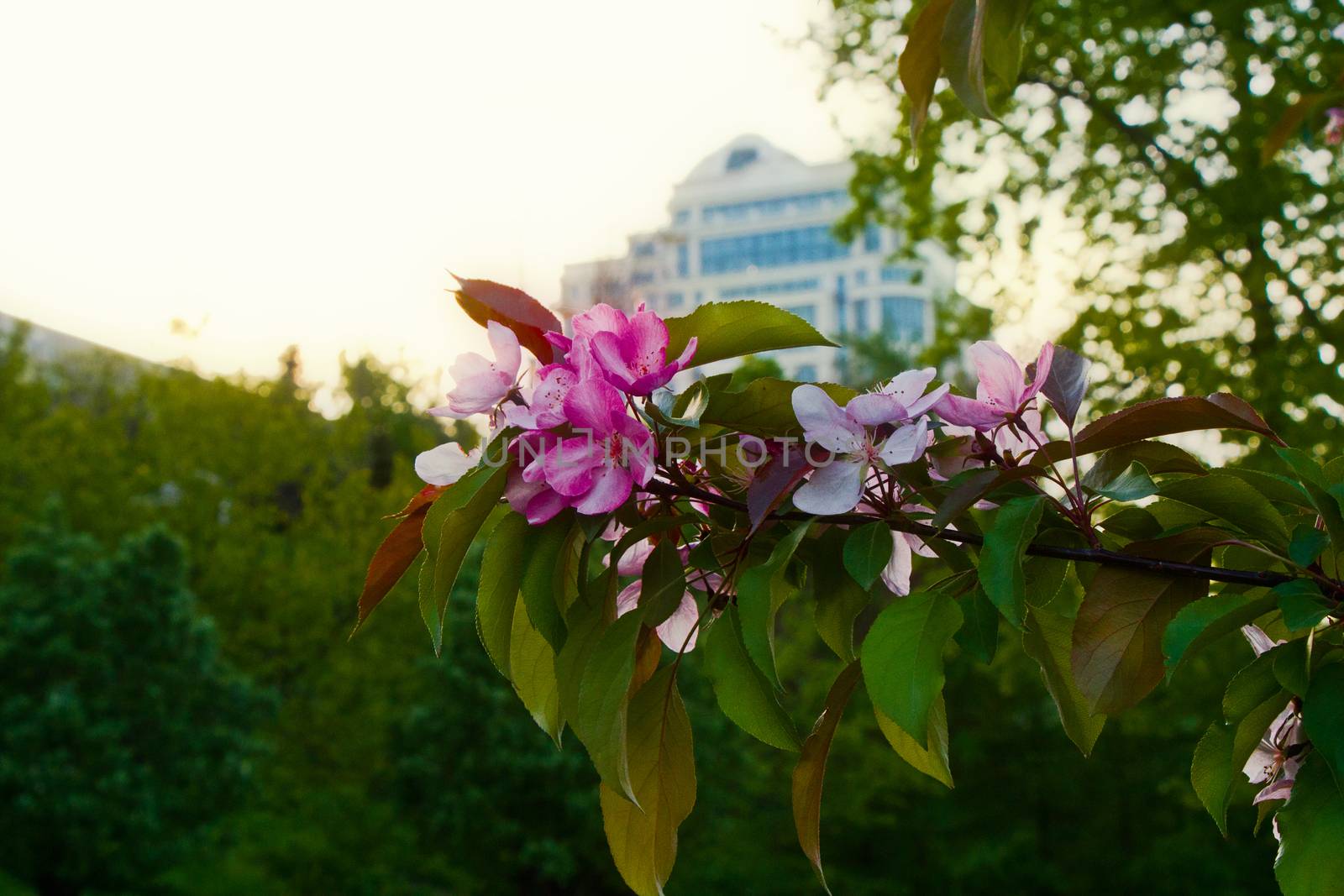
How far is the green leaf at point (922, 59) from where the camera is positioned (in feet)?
3.51

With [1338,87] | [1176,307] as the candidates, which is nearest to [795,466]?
[1338,87]

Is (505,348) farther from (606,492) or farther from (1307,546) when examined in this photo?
(1307,546)

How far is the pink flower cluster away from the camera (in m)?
0.72

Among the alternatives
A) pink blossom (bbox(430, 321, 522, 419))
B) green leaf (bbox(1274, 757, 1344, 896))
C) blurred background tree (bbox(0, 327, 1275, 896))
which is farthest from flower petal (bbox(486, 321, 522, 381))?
blurred background tree (bbox(0, 327, 1275, 896))

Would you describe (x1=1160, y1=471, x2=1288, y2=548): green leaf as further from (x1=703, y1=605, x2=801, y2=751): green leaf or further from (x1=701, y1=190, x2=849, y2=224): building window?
(x1=701, y1=190, x2=849, y2=224): building window

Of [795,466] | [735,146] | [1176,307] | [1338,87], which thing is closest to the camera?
[795,466]

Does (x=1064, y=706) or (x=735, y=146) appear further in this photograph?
(x=735, y=146)

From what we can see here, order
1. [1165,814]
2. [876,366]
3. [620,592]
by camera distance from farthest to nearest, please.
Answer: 1. [876,366]
2. [1165,814]
3. [620,592]

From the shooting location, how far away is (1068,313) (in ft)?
23.8

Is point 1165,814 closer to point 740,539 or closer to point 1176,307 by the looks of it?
point 1176,307

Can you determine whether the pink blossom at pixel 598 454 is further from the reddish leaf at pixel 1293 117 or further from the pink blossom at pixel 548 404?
the reddish leaf at pixel 1293 117

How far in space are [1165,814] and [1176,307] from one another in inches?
128

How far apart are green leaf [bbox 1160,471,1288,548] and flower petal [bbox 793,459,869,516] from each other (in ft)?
0.60

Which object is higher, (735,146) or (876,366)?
(735,146)
